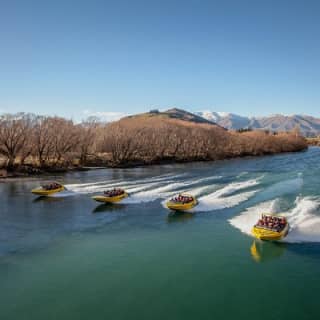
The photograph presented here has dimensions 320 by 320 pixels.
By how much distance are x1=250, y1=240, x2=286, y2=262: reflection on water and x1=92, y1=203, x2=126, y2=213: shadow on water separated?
18.3m

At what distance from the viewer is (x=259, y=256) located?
26.0 meters

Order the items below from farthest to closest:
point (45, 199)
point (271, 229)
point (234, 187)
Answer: point (234, 187), point (45, 199), point (271, 229)

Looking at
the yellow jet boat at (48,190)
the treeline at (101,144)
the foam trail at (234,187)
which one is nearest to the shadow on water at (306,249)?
the foam trail at (234,187)

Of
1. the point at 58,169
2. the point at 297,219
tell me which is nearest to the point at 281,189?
the point at 297,219

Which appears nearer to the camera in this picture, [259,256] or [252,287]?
[252,287]

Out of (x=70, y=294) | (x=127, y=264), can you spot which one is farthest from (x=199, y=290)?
(x=70, y=294)

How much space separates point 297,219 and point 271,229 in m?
7.77

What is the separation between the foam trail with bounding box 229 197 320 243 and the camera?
30438 mm

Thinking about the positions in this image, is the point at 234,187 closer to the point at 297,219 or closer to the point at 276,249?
the point at 297,219

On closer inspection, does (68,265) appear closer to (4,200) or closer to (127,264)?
(127,264)

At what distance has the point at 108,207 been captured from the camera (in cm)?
4212

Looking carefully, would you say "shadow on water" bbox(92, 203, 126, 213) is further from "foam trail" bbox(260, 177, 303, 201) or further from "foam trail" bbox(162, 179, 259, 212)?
"foam trail" bbox(260, 177, 303, 201)

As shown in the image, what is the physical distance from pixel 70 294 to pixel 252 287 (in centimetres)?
1090

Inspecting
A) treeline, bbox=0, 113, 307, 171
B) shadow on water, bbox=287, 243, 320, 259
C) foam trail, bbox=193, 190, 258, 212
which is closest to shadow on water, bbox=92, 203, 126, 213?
foam trail, bbox=193, 190, 258, 212
